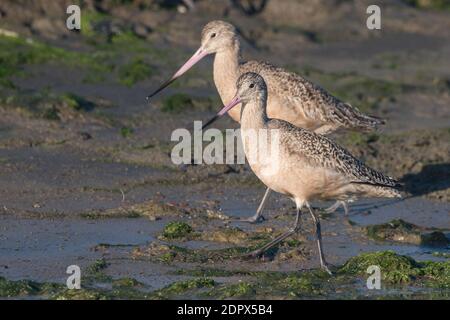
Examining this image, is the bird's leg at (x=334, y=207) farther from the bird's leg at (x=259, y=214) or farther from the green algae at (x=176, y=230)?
the green algae at (x=176, y=230)

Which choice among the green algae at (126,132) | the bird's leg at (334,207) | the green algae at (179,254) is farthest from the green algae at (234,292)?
the green algae at (126,132)

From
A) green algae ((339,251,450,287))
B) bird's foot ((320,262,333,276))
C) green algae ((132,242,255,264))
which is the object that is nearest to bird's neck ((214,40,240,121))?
green algae ((132,242,255,264))

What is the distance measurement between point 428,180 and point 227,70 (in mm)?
2273

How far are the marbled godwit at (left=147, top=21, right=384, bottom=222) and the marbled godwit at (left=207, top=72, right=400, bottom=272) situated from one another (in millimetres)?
1316

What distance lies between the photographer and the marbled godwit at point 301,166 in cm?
875

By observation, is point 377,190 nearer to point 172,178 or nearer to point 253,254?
point 253,254

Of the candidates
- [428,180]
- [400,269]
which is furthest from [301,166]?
[428,180]

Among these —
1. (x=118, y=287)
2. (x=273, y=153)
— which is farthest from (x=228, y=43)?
(x=118, y=287)

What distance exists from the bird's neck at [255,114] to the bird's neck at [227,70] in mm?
1701

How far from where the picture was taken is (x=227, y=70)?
11.0 meters

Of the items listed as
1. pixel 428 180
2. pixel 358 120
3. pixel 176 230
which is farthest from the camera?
pixel 428 180

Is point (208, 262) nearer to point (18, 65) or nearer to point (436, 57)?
point (18, 65)

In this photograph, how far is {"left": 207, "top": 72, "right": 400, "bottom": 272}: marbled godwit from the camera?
344 inches
